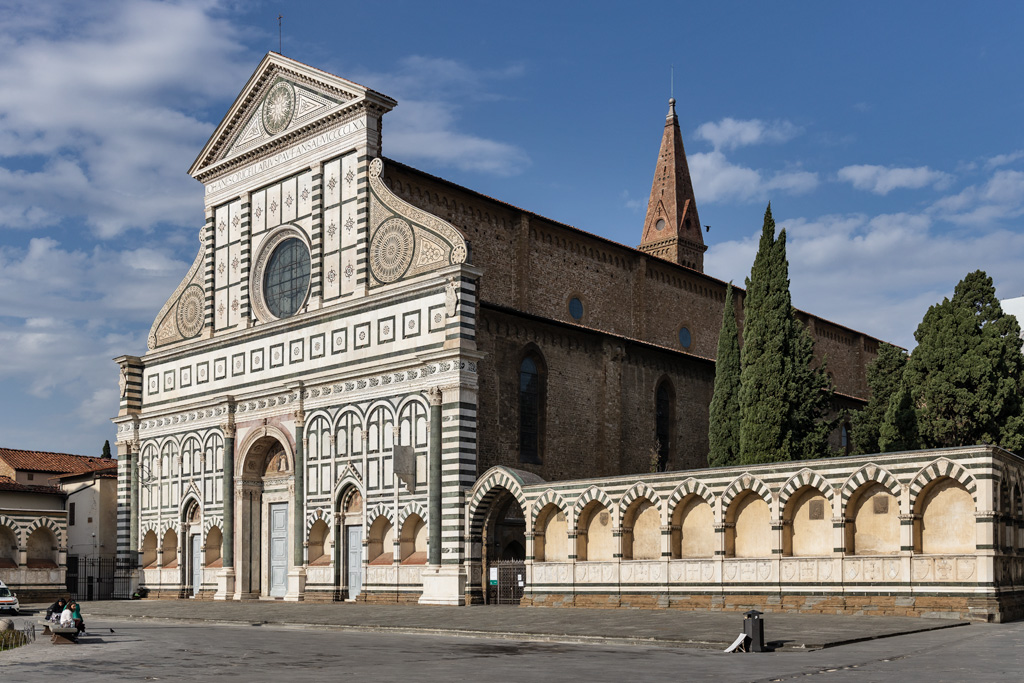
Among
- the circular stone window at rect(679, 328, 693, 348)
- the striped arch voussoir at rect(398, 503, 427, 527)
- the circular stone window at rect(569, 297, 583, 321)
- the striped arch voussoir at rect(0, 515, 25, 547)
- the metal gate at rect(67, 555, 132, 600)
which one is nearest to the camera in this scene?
the striped arch voussoir at rect(398, 503, 427, 527)

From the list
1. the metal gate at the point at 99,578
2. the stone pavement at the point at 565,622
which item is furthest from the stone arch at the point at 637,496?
the metal gate at the point at 99,578

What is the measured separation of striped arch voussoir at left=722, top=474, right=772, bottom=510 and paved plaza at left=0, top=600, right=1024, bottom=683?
284 cm

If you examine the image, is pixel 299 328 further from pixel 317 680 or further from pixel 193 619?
pixel 317 680

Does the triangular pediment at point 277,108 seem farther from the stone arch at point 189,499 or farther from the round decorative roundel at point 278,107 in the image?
the stone arch at point 189,499

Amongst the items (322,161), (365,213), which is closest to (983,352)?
(365,213)

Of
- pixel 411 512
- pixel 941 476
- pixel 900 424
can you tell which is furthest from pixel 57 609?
pixel 900 424

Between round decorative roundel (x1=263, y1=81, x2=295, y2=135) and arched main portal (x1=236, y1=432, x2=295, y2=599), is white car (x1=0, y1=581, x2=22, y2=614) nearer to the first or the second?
arched main portal (x1=236, y1=432, x2=295, y2=599)

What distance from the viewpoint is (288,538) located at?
1373 inches

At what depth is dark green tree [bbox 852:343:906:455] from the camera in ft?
135

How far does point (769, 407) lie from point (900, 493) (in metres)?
8.48

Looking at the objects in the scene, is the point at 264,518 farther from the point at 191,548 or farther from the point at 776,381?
the point at 776,381

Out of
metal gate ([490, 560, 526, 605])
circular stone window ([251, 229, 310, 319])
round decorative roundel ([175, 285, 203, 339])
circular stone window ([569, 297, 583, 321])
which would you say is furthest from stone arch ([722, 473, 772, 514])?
round decorative roundel ([175, 285, 203, 339])

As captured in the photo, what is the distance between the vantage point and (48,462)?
48625mm

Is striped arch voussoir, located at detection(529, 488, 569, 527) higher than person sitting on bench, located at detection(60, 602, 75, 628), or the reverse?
striped arch voussoir, located at detection(529, 488, 569, 527)
